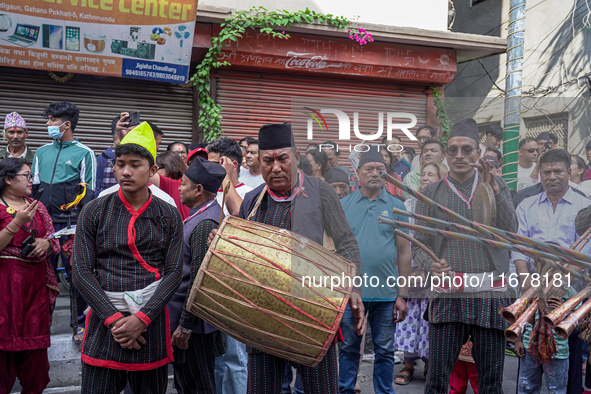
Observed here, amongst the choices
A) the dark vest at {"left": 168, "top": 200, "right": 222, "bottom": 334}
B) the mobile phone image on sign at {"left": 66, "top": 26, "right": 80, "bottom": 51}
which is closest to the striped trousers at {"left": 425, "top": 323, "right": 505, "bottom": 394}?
the dark vest at {"left": 168, "top": 200, "right": 222, "bottom": 334}

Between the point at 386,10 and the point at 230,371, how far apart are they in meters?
7.42

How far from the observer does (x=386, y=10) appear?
370 inches

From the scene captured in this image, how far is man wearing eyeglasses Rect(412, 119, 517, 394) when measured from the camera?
2.15m

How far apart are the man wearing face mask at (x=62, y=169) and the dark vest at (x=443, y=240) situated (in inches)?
140

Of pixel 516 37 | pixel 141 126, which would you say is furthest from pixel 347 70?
pixel 141 126

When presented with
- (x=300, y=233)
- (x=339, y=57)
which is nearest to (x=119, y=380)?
(x=300, y=233)

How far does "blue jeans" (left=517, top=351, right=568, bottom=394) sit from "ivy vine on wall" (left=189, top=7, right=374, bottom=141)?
5.71m

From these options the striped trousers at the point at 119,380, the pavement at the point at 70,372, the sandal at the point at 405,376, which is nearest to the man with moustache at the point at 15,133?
the pavement at the point at 70,372

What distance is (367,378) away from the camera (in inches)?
195

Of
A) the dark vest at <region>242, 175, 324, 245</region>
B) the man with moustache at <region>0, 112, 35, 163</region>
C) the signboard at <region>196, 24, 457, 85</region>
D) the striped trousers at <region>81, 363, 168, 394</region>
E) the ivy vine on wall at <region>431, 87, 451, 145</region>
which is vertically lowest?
the striped trousers at <region>81, 363, 168, 394</region>

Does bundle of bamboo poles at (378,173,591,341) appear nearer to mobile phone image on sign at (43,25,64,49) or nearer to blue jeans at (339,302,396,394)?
blue jeans at (339,302,396,394)

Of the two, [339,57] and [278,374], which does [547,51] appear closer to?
[339,57]

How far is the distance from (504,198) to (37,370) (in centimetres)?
334

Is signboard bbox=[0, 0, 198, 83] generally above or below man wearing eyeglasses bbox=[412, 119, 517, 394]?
above
